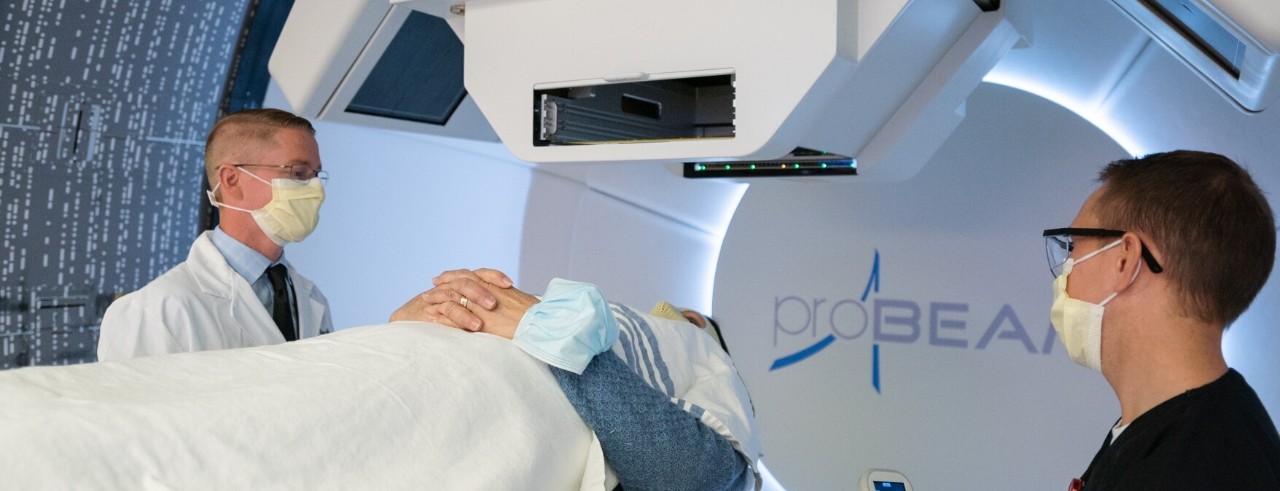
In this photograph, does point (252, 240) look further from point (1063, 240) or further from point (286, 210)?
point (1063, 240)

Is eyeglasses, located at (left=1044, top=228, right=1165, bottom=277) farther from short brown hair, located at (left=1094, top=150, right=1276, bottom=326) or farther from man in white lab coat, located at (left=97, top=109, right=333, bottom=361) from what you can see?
man in white lab coat, located at (left=97, top=109, right=333, bottom=361)

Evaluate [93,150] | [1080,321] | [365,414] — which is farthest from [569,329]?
[93,150]

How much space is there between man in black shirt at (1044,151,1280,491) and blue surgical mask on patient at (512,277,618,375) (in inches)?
27.1

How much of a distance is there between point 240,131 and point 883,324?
1875 mm

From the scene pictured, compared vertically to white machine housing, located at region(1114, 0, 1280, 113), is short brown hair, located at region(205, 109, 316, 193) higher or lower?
lower

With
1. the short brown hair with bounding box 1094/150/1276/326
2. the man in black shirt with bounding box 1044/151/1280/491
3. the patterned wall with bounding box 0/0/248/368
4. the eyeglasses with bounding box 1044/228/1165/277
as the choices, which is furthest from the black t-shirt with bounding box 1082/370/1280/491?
the patterned wall with bounding box 0/0/248/368

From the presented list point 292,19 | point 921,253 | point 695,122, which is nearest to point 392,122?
point 292,19

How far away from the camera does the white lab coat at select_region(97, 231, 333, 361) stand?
6.25 feet

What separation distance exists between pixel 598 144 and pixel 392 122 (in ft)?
2.72

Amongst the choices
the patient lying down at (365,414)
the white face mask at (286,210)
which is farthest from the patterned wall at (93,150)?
the patient lying down at (365,414)

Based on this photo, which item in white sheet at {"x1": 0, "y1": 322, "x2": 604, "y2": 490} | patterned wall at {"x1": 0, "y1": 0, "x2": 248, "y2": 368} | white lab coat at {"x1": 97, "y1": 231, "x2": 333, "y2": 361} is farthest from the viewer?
patterned wall at {"x1": 0, "y1": 0, "x2": 248, "y2": 368}

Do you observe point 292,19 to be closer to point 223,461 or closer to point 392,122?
point 392,122

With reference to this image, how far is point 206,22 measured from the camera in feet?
10.5

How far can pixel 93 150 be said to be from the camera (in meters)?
3.03
